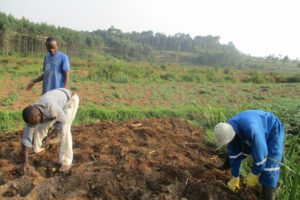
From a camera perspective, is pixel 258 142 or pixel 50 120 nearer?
pixel 258 142

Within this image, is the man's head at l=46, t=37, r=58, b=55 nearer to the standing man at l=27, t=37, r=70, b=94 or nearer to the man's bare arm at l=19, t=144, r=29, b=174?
the standing man at l=27, t=37, r=70, b=94

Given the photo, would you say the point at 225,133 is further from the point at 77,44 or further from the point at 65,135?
the point at 77,44

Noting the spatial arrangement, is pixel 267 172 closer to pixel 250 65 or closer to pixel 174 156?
pixel 174 156

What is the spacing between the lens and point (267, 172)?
2014mm

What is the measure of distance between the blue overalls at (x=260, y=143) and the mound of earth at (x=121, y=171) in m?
0.41

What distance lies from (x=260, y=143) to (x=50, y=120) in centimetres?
223

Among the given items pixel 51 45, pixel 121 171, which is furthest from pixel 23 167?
pixel 51 45

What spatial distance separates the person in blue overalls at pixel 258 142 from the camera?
6.23 feet

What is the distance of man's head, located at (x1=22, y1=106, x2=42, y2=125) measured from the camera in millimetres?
1933

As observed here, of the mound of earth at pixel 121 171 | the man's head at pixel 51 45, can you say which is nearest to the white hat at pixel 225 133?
the mound of earth at pixel 121 171

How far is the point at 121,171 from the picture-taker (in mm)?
2604

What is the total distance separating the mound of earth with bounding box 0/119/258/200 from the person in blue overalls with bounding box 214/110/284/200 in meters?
0.35

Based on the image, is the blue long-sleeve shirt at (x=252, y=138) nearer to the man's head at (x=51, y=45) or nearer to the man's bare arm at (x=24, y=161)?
the man's bare arm at (x=24, y=161)

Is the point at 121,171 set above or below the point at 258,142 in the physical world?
below
